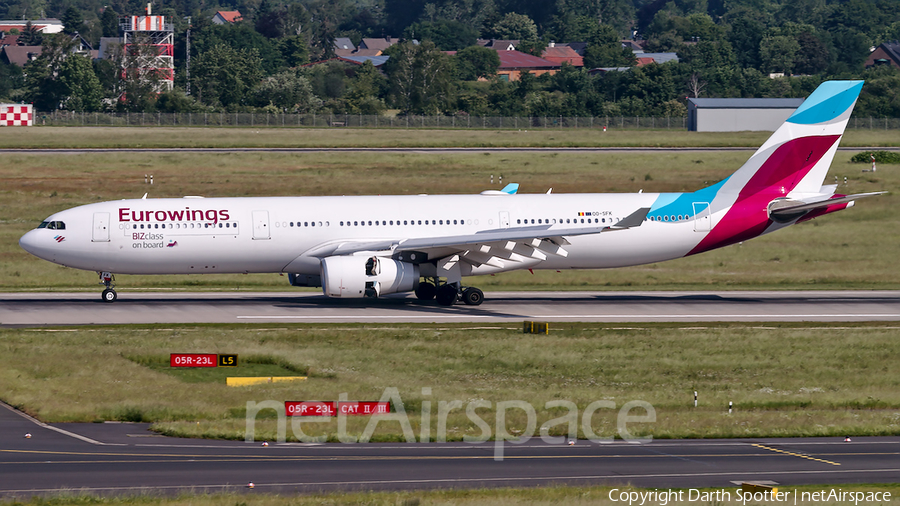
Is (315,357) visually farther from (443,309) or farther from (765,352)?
(765,352)

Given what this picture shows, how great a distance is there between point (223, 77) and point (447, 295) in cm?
11750

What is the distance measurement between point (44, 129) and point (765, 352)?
95.0 meters

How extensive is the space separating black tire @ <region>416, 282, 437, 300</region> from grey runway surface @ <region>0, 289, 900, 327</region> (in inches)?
15.3

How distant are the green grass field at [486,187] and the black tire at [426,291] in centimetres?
643

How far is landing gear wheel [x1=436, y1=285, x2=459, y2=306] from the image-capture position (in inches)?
1858

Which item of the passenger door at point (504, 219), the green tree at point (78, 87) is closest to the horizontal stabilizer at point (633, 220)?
the passenger door at point (504, 219)

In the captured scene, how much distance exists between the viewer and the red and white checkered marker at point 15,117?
12025 cm

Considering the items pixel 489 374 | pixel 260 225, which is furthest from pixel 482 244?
pixel 489 374

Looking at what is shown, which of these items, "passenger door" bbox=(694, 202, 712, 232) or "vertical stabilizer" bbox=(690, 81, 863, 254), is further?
"vertical stabilizer" bbox=(690, 81, 863, 254)

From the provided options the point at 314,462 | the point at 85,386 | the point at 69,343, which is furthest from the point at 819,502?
the point at 69,343

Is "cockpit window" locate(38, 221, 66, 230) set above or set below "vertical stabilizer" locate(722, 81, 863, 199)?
below

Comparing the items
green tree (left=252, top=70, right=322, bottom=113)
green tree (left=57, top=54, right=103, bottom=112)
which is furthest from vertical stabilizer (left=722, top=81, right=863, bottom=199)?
green tree (left=57, top=54, right=103, bottom=112)

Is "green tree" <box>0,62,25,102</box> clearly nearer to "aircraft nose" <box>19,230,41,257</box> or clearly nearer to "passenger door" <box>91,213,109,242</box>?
"aircraft nose" <box>19,230,41,257</box>

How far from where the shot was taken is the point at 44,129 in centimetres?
11431
